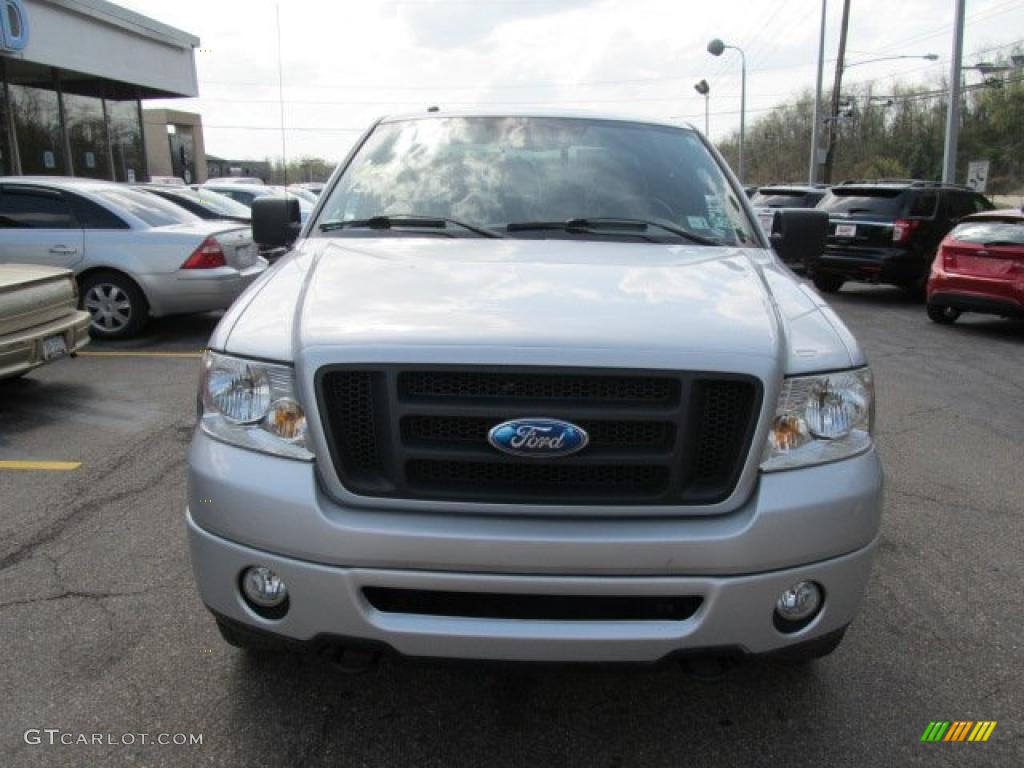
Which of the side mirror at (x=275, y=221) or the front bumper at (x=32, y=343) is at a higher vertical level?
the side mirror at (x=275, y=221)

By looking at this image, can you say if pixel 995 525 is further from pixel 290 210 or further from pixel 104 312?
pixel 104 312

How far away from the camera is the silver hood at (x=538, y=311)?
220cm

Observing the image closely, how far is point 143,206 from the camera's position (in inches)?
363

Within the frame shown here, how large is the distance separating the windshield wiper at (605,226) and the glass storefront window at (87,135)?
2256 cm

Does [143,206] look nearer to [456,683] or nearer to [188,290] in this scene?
[188,290]

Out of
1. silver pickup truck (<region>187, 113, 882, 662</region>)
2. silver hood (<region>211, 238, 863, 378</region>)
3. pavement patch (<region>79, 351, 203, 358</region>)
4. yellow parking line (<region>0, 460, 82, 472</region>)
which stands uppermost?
silver hood (<region>211, 238, 863, 378</region>)

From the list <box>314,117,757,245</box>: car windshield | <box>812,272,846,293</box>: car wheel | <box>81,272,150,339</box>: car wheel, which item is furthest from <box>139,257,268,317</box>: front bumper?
<box>812,272,846,293</box>: car wheel

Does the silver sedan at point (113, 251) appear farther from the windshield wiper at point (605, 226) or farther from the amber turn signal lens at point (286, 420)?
the amber turn signal lens at point (286, 420)

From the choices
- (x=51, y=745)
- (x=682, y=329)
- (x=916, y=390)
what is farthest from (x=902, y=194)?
(x=51, y=745)

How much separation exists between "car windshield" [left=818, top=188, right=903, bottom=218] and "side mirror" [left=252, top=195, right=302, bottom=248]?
10.8 meters

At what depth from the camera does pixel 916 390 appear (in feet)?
24.2

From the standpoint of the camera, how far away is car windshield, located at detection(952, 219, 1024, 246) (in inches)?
385

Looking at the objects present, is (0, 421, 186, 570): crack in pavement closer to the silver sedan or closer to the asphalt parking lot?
A: the asphalt parking lot

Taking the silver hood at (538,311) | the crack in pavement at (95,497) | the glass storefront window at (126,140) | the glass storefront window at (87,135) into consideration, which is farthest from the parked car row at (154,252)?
the glass storefront window at (126,140)
